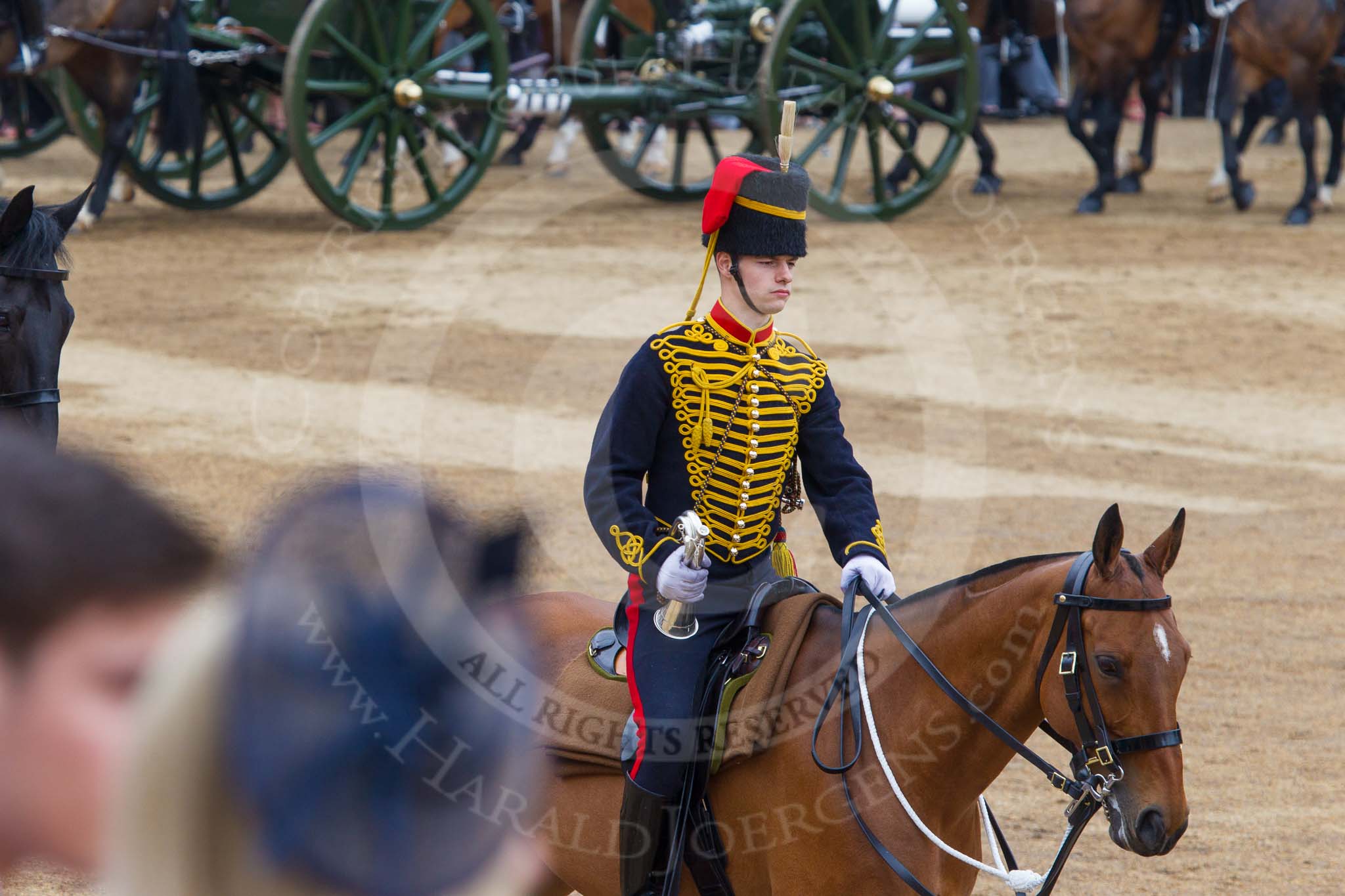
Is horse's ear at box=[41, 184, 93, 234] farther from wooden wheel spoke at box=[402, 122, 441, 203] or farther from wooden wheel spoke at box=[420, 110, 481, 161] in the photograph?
wooden wheel spoke at box=[420, 110, 481, 161]

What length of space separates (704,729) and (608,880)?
33cm

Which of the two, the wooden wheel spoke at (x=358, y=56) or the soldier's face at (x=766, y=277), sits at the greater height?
the soldier's face at (x=766, y=277)

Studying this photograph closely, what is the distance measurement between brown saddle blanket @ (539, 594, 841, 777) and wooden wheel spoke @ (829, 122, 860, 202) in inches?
328

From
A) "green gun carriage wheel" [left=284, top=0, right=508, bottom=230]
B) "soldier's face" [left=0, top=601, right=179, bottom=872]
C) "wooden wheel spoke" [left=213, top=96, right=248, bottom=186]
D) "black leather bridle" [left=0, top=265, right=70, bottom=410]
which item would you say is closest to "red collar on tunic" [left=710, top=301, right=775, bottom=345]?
"black leather bridle" [left=0, top=265, right=70, bottom=410]

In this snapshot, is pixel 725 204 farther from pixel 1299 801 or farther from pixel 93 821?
pixel 1299 801

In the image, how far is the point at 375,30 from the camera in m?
9.79

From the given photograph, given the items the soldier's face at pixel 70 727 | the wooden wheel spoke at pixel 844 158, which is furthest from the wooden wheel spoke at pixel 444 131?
the soldier's face at pixel 70 727

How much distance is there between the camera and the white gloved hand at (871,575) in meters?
2.53

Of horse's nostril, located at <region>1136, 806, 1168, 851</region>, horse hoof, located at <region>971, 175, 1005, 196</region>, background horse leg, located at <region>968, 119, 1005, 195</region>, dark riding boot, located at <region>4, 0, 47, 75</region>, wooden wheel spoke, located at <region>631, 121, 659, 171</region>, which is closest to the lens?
horse's nostril, located at <region>1136, 806, 1168, 851</region>

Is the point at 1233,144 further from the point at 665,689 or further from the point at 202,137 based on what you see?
the point at 665,689

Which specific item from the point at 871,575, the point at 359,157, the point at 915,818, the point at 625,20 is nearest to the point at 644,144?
the point at 625,20

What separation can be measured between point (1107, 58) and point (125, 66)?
6.73 m

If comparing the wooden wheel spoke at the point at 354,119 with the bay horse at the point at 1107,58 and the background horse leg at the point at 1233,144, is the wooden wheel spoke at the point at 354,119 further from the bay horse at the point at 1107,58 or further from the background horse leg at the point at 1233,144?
the background horse leg at the point at 1233,144

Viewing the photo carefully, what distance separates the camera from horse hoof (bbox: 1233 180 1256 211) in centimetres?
1204
